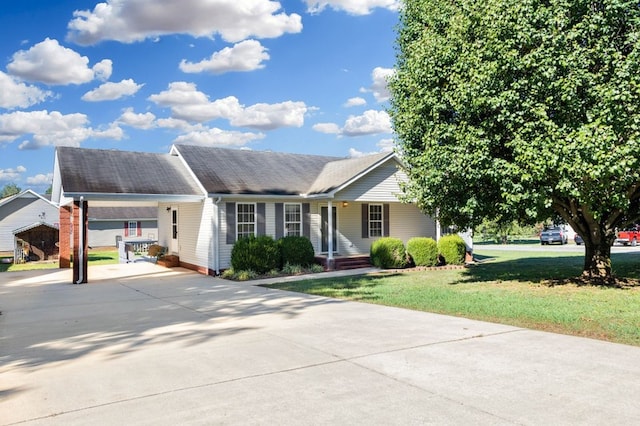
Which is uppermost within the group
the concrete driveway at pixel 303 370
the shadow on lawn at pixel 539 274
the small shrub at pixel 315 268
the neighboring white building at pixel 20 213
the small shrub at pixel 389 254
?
the neighboring white building at pixel 20 213

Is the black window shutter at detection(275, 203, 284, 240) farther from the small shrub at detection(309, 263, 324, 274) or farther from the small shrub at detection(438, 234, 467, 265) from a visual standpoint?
the small shrub at detection(438, 234, 467, 265)

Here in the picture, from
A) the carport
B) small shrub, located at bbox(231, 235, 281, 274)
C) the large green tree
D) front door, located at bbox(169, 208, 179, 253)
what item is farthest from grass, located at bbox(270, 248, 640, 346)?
front door, located at bbox(169, 208, 179, 253)

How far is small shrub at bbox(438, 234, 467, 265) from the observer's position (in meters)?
18.9

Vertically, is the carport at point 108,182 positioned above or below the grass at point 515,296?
above

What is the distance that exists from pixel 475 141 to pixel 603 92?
8.24 feet

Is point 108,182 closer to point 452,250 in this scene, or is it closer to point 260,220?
point 260,220

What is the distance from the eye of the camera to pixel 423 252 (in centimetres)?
1836

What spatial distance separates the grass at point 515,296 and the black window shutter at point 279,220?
4.02m

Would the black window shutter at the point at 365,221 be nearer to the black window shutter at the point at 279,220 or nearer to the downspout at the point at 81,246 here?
the black window shutter at the point at 279,220

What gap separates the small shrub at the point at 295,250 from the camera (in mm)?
16672

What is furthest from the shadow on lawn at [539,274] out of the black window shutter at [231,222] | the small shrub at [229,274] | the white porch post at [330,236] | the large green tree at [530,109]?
the black window shutter at [231,222]

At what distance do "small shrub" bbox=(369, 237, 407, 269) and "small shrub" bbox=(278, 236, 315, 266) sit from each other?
275 centimetres

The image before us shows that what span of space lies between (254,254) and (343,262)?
385 cm

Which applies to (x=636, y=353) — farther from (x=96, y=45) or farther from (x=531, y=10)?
(x=96, y=45)
